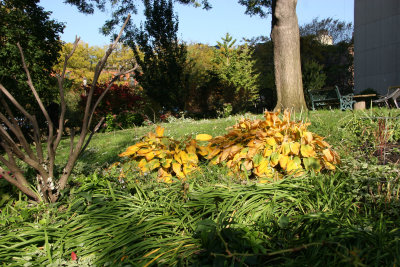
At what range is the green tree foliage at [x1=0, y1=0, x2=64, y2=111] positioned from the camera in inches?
370

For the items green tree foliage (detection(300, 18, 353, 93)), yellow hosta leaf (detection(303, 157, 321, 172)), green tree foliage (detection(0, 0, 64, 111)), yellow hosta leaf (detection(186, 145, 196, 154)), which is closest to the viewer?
yellow hosta leaf (detection(303, 157, 321, 172))

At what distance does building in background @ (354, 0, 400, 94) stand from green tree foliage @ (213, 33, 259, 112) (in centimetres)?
674

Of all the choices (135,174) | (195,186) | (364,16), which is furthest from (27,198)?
(364,16)

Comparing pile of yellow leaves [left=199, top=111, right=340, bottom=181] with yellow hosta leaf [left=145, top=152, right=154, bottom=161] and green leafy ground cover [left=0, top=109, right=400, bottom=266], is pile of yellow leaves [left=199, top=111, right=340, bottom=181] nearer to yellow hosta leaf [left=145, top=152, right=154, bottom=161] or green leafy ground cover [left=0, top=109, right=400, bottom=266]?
green leafy ground cover [left=0, top=109, right=400, bottom=266]

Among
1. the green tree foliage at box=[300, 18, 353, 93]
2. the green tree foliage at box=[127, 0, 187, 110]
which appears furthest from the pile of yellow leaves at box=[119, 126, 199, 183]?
the green tree foliage at box=[300, 18, 353, 93]

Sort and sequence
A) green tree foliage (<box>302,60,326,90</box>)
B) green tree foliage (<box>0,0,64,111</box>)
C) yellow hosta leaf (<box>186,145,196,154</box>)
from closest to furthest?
yellow hosta leaf (<box>186,145,196,154</box>), green tree foliage (<box>0,0,64,111</box>), green tree foliage (<box>302,60,326,90</box>)

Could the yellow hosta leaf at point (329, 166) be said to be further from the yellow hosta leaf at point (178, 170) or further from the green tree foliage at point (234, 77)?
the green tree foliage at point (234, 77)

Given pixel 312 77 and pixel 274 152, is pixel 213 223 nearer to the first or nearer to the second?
pixel 274 152

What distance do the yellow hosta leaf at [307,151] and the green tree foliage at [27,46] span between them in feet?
30.9

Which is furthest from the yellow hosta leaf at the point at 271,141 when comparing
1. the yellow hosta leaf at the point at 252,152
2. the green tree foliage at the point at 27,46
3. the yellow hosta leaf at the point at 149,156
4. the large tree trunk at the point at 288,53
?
the green tree foliage at the point at 27,46

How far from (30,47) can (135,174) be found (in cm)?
987

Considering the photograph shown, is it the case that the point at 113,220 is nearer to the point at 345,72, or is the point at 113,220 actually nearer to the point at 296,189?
the point at 296,189

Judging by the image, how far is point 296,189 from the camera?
191cm

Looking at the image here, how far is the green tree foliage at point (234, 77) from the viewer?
1499 centimetres
